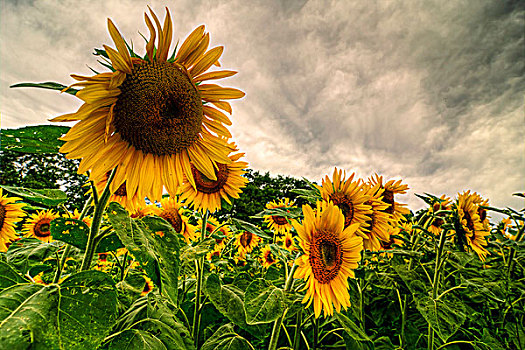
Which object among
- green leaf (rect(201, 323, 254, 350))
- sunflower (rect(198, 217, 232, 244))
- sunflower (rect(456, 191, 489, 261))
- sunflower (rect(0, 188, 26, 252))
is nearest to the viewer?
green leaf (rect(201, 323, 254, 350))

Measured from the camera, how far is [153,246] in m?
0.88

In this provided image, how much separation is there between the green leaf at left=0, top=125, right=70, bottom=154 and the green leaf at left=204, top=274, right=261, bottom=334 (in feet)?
3.32

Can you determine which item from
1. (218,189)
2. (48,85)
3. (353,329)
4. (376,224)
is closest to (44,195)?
(48,85)

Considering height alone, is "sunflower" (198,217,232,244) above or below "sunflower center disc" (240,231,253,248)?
below

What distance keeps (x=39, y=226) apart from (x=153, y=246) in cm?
360

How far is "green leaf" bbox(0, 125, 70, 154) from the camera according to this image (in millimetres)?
880

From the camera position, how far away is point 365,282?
243cm

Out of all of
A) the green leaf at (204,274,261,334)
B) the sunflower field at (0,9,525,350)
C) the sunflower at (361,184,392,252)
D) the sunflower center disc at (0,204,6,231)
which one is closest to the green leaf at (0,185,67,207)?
the sunflower field at (0,9,525,350)

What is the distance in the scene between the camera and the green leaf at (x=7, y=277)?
0.89 meters

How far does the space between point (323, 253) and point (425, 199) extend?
1.26 m

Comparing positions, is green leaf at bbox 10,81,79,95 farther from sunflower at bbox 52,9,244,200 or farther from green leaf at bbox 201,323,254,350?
green leaf at bbox 201,323,254,350

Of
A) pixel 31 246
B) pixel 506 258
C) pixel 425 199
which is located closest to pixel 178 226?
pixel 31 246

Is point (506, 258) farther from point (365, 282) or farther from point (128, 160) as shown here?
point (128, 160)

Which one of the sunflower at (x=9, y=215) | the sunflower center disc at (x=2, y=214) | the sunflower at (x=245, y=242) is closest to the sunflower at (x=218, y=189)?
the sunflower at (x=9, y=215)
